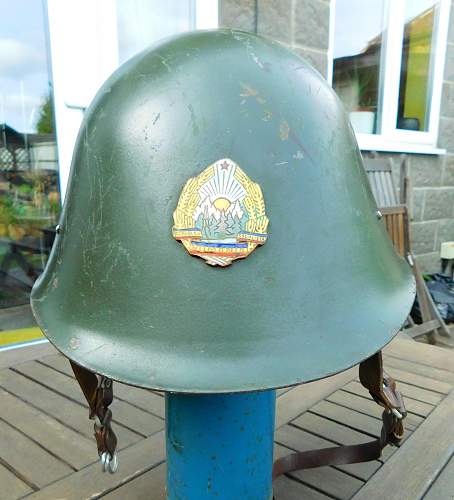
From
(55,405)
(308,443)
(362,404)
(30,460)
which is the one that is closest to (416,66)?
(362,404)

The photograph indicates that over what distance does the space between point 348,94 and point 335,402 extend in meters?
3.02

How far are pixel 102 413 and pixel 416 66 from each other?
14.7 feet

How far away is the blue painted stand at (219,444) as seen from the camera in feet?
3.15

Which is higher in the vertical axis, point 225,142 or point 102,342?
point 225,142

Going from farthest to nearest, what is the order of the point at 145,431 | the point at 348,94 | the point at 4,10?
1. the point at 348,94
2. the point at 4,10
3. the point at 145,431

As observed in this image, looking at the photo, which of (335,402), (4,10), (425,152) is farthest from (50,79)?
(425,152)

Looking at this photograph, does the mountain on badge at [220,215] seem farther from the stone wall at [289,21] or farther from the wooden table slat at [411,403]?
the stone wall at [289,21]

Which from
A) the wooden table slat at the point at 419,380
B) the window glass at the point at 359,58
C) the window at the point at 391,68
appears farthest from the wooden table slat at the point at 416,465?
the window glass at the point at 359,58

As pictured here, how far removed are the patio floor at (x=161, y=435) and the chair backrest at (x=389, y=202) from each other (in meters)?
1.43

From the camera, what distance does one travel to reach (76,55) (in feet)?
7.76

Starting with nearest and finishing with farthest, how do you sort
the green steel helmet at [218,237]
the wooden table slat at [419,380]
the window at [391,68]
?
1. the green steel helmet at [218,237]
2. the wooden table slat at [419,380]
3. the window at [391,68]

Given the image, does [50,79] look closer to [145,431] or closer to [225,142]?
[145,431]

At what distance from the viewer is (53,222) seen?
104 inches

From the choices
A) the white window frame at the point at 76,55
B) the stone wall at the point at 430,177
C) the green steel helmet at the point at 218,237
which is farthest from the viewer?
the stone wall at the point at 430,177
